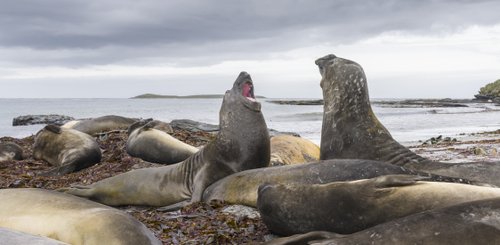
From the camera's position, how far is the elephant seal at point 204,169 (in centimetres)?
718

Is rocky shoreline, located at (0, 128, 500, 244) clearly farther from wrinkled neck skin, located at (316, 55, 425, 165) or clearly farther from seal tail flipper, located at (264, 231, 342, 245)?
wrinkled neck skin, located at (316, 55, 425, 165)

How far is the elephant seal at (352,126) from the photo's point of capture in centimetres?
714

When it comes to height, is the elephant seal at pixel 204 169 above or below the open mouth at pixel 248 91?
below

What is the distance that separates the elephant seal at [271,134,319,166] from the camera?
9434mm

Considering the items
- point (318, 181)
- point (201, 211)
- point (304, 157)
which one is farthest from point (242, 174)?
point (304, 157)

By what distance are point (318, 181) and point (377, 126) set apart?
210 cm

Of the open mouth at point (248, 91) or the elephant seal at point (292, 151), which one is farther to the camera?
the elephant seal at point (292, 151)

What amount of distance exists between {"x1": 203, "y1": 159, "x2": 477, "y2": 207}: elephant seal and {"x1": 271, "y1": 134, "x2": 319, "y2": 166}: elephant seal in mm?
2490

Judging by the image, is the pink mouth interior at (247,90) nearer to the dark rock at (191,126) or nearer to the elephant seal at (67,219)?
the elephant seal at (67,219)

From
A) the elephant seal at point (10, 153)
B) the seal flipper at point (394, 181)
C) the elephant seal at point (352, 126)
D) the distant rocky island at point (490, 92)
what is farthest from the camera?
the distant rocky island at point (490, 92)

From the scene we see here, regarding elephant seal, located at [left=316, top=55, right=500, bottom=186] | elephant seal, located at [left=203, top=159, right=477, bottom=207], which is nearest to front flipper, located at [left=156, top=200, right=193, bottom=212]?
elephant seal, located at [left=203, top=159, right=477, bottom=207]

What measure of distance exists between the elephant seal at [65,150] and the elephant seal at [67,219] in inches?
205

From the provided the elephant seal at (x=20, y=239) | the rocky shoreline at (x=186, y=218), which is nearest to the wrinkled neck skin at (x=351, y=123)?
the rocky shoreline at (x=186, y=218)

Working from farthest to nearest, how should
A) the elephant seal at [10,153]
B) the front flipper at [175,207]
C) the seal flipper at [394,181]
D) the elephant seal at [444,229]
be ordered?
the elephant seal at [10,153]
the front flipper at [175,207]
the seal flipper at [394,181]
the elephant seal at [444,229]
